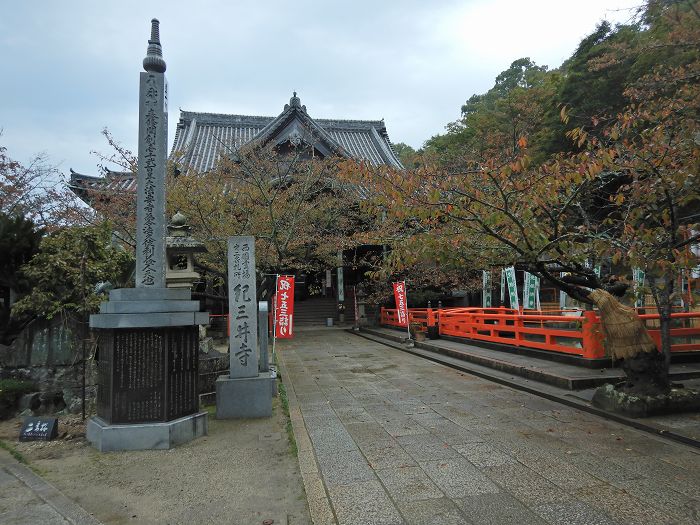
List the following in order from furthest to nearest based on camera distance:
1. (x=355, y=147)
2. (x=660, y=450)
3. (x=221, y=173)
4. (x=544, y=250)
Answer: (x=355, y=147) → (x=221, y=173) → (x=544, y=250) → (x=660, y=450)

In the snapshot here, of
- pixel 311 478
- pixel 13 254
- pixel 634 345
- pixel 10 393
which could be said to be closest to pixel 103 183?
pixel 13 254

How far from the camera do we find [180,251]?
7.14 m

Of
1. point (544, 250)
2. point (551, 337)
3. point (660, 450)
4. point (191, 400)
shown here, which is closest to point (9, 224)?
point (191, 400)

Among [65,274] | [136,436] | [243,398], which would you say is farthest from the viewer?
[65,274]

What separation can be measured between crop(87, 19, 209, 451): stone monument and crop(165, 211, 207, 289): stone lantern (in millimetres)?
1352

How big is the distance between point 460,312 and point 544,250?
961 centimetres

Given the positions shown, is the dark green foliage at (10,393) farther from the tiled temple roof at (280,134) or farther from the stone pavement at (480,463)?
the tiled temple roof at (280,134)

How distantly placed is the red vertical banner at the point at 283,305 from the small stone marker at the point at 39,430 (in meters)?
5.46

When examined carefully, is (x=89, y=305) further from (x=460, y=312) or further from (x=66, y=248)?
(x=460, y=312)

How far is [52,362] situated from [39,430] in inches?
107

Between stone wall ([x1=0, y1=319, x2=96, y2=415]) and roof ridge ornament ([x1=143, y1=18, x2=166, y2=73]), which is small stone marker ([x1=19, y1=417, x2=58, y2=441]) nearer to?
stone wall ([x1=0, y1=319, x2=96, y2=415])

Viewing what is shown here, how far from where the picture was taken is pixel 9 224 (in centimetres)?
782

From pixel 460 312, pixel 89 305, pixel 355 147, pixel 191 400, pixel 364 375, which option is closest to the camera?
pixel 191 400

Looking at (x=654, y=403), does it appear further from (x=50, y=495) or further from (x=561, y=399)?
(x=50, y=495)
